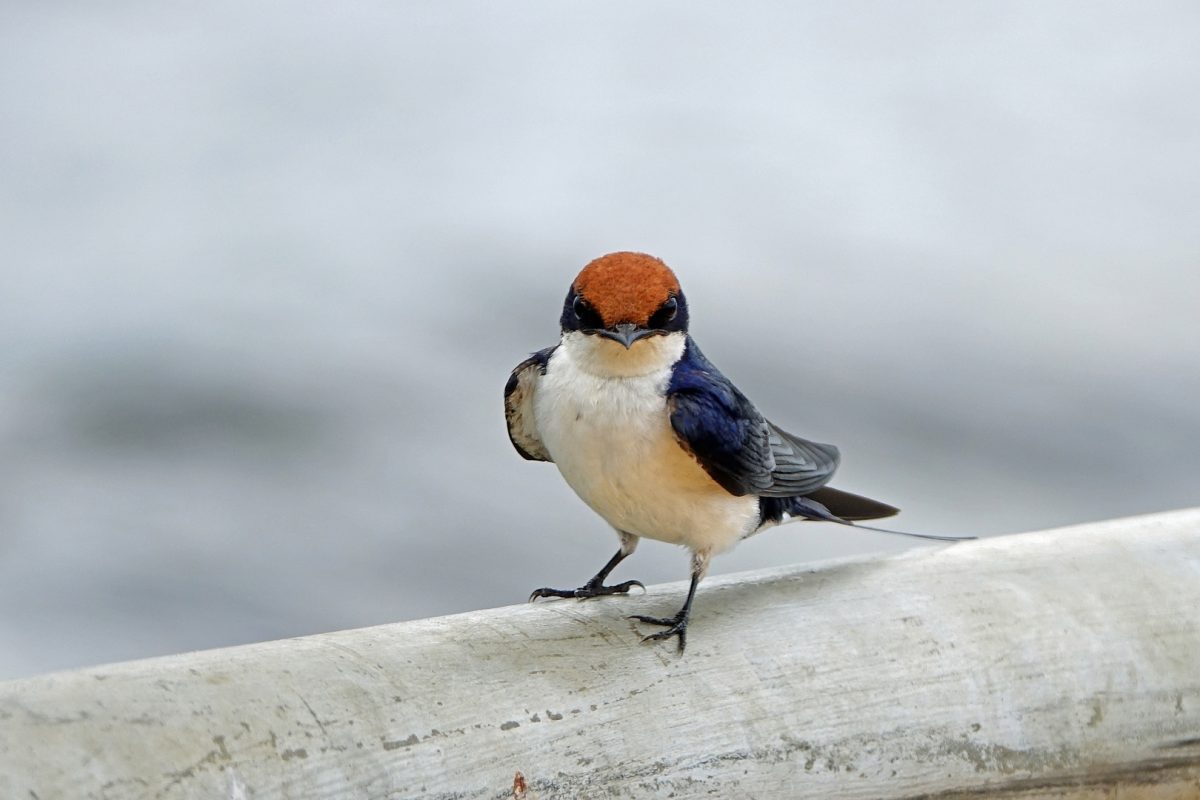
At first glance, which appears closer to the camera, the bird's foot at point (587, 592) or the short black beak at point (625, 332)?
the short black beak at point (625, 332)

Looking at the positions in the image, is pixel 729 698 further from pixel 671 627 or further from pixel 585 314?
pixel 585 314

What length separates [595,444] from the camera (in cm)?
184

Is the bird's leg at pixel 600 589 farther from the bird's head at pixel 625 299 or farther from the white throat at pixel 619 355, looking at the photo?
the bird's head at pixel 625 299

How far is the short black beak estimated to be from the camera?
1.72 meters

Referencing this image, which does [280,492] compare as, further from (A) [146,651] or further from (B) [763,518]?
(B) [763,518]

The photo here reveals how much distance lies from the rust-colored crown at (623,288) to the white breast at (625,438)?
0.12 meters

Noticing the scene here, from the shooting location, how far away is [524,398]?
1.98 m

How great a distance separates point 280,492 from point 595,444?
2.60 meters

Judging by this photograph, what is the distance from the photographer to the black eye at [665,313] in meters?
1.76

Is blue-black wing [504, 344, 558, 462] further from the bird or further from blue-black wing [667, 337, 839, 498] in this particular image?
blue-black wing [667, 337, 839, 498]

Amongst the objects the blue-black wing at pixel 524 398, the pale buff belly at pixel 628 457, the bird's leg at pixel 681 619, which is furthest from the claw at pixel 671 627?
the blue-black wing at pixel 524 398

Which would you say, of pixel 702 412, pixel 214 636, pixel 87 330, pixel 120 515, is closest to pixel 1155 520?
pixel 702 412

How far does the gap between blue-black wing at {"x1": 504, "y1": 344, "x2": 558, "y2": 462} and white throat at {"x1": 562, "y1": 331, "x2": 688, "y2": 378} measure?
0.10 metres

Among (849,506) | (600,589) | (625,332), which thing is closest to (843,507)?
(849,506)
